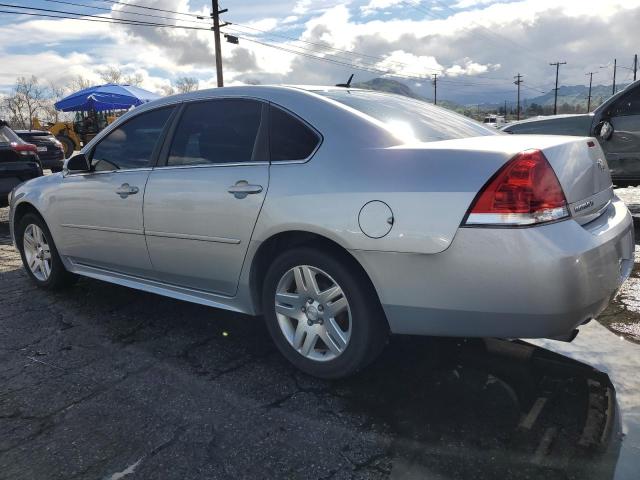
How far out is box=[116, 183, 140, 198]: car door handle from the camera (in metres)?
3.65

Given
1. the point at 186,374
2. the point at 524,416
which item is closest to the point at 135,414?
the point at 186,374

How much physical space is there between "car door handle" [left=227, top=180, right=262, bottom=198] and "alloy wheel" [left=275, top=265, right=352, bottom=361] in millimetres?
482

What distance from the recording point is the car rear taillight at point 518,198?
7.41 ft

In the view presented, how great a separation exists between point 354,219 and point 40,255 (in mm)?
3461

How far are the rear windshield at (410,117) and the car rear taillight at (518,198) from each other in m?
0.56

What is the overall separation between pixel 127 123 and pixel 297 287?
2042 mm

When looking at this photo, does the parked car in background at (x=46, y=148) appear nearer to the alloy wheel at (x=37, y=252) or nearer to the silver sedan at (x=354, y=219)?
the alloy wheel at (x=37, y=252)

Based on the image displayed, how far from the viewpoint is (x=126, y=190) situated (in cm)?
371

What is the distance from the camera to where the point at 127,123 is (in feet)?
13.2

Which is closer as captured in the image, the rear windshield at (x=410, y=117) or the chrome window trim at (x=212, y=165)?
the rear windshield at (x=410, y=117)

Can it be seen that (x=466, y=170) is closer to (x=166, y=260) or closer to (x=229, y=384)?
(x=229, y=384)

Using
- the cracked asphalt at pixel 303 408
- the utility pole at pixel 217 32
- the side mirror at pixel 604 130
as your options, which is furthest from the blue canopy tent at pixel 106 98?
the cracked asphalt at pixel 303 408

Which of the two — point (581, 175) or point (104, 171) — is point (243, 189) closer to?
point (104, 171)

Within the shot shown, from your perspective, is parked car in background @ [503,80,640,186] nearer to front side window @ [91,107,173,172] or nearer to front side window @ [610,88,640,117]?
front side window @ [610,88,640,117]
